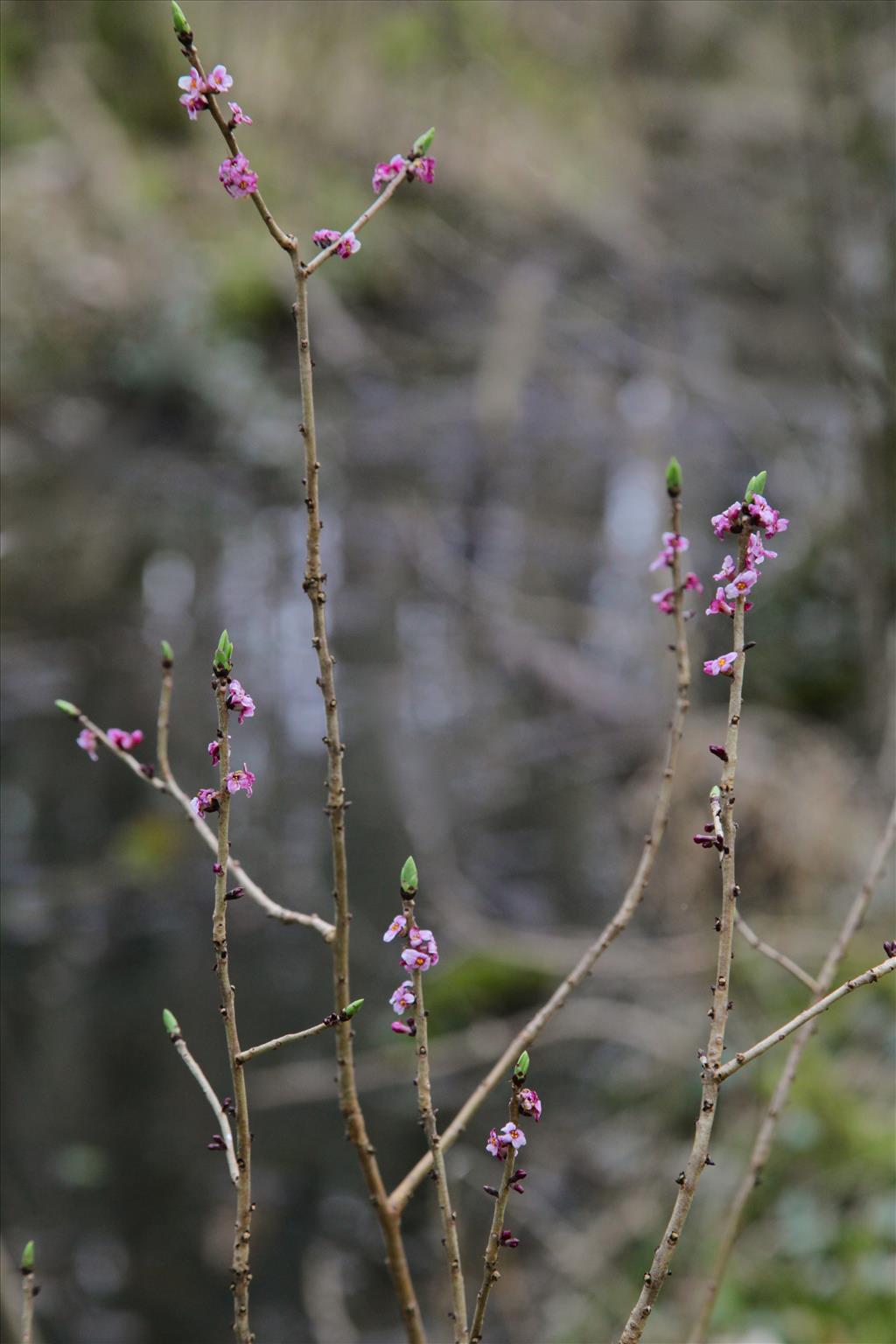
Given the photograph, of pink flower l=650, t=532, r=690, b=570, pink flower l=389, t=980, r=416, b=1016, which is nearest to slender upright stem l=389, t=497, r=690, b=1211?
pink flower l=650, t=532, r=690, b=570

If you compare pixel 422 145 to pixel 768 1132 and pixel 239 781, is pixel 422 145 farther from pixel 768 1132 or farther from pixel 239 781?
pixel 768 1132

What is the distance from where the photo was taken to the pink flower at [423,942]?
33.4 inches

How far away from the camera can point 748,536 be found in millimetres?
856

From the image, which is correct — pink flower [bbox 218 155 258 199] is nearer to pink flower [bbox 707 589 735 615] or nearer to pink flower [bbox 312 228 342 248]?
pink flower [bbox 312 228 342 248]

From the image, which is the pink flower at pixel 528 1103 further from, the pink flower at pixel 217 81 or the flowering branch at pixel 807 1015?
the pink flower at pixel 217 81

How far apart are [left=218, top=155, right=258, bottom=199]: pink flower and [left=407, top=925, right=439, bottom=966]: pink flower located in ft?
1.85

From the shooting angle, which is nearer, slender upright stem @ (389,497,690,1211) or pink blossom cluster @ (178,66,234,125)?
pink blossom cluster @ (178,66,234,125)

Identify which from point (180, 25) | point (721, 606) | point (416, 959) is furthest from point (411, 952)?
point (180, 25)

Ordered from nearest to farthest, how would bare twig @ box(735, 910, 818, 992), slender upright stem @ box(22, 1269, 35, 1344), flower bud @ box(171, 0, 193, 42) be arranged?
flower bud @ box(171, 0, 193, 42) → slender upright stem @ box(22, 1269, 35, 1344) → bare twig @ box(735, 910, 818, 992)

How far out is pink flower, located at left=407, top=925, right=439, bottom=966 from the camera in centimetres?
85

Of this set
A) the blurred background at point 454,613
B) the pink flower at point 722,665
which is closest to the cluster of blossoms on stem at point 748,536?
the pink flower at point 722,665

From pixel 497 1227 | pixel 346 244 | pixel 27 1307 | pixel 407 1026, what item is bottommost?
pixel 27 1307

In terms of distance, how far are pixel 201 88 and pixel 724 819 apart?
67 cm

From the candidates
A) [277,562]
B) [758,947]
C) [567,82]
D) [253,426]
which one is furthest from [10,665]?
[567,82]
